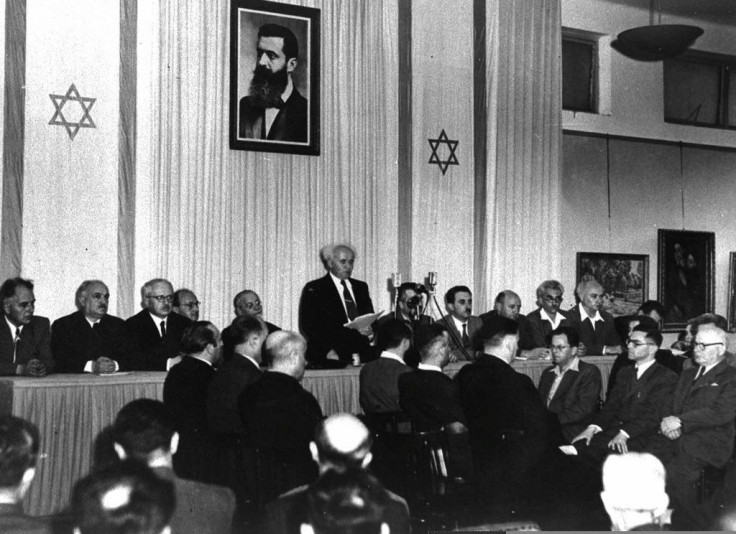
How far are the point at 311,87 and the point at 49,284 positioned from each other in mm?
3651

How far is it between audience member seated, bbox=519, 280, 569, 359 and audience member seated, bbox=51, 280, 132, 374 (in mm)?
4132

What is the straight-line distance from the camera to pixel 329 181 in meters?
10.8

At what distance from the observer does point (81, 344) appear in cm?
791

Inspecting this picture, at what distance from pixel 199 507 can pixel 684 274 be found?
38.6 feet

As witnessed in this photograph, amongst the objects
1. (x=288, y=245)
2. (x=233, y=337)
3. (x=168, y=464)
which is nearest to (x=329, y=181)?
(x=288, y=245)

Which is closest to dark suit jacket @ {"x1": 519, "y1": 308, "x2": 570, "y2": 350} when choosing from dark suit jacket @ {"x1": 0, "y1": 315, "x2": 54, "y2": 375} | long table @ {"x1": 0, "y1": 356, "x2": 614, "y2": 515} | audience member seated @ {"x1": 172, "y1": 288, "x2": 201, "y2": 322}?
audience member seated @ {"x1": 172, "y1": 288, "x2": 201, "y2": 322}

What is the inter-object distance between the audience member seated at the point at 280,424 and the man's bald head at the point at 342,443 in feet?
6.27

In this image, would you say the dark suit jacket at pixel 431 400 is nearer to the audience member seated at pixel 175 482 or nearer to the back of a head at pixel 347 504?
the audience member seated at pixel 175 482

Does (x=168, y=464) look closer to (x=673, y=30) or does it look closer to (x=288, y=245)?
(x=288, y=245)

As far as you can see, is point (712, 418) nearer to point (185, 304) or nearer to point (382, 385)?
point (382, 385)

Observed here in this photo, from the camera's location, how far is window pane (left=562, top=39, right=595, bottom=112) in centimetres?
1299

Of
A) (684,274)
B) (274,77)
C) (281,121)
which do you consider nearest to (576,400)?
(281,121)

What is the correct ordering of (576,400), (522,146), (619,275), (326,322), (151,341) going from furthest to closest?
1. (619,275)
2. (522,146)
3. (326,322)
4. (151,341)
5. (576,400)

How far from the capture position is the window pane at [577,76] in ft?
42.6
